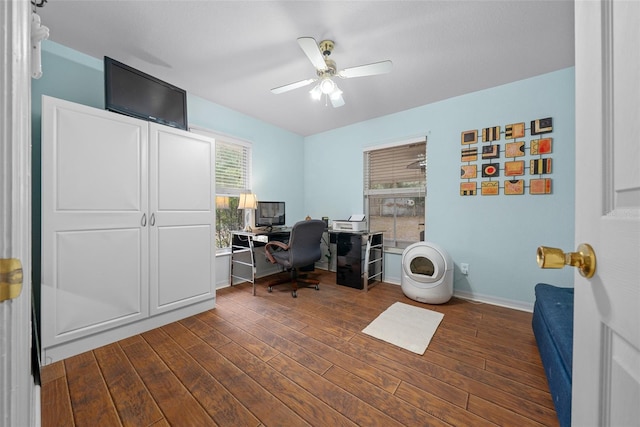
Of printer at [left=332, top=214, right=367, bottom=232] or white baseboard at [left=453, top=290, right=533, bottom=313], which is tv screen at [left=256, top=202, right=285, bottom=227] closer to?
printer at [left=332, top=214, right=367, bottom=232]

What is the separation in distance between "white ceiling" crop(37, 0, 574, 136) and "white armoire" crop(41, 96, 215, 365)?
689mm

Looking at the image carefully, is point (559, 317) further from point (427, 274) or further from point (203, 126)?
point (203, 126)

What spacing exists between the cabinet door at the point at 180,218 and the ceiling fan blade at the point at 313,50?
1.40m

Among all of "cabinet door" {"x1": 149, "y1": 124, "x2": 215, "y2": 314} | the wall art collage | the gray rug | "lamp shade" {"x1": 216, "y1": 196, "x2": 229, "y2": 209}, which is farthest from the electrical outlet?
"lamp shade" {"x1": 216, "y1": 196, "x2": 229, "y2": 209}

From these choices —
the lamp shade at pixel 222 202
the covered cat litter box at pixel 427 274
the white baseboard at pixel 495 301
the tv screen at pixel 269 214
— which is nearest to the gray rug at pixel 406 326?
the covered cat litter box at pixel 427 274

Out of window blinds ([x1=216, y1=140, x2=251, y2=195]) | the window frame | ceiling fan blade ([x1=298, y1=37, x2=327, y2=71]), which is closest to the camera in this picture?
ceiling fan blade ([x1=298, y1=37, x2=327, y2=71])

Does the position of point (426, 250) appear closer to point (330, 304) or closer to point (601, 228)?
point (330, 304)

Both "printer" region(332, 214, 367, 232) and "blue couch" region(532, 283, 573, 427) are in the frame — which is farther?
"printer" region(332, 214, 367, 232)

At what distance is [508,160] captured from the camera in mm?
2598

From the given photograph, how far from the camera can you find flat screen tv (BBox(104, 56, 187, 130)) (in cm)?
196

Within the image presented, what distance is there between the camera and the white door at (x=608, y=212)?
0.33 m

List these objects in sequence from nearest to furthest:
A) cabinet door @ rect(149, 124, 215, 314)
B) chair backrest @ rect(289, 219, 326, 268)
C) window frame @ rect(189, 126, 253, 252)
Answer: cabinet door @ rect(149, 124, 215, 314) → chair backrest @ rect(289, 219, 326, 268) → window frame @ rect(189, 126, 253, 252)

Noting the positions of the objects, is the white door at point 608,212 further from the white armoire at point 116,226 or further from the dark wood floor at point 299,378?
the white armoire at point 116,226

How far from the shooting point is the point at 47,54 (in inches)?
77.7
